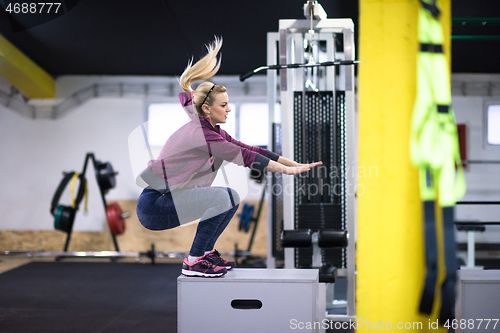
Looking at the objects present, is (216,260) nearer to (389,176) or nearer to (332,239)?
(332,239)

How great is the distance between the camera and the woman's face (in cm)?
199

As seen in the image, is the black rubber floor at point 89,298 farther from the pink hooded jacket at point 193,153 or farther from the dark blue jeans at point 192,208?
the pink hooded jacket at point 193,153

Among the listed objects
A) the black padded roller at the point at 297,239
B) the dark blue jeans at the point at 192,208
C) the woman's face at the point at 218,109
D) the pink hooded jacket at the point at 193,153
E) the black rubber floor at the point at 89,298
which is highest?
the woman's face at the point at 218,109

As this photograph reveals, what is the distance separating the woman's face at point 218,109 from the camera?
199 cm

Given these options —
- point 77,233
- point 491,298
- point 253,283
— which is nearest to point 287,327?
point 253,283

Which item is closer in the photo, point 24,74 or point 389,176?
point 389,176

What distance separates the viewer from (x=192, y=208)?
203cm

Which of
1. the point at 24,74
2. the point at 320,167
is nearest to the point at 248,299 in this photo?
the point at 320,167

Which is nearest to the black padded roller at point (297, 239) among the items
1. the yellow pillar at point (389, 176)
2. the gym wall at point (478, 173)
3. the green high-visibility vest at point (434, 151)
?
the yellow pillar at point (389, 176)

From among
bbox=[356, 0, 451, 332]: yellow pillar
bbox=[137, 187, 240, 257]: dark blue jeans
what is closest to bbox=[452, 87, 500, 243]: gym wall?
bbox=[137, 187, 240, 257]: dark blue jeans

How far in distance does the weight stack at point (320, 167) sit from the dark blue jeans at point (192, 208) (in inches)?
38.1

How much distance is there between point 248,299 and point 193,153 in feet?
2.39

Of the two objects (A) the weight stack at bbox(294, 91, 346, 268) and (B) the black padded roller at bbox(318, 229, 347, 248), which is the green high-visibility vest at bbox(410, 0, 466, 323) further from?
(A) the weight stack at bbox(294, 91, 346, 268)

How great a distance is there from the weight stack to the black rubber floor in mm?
1173
